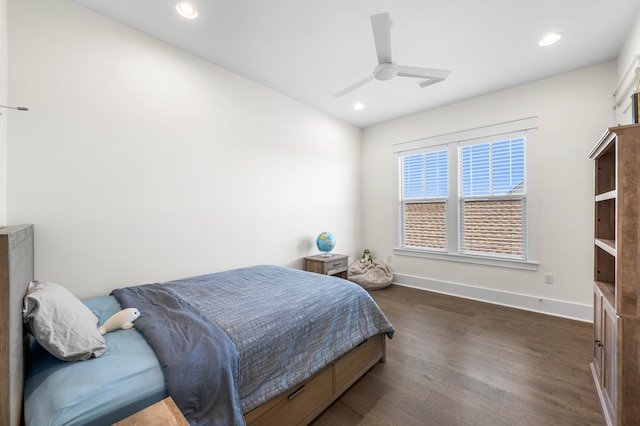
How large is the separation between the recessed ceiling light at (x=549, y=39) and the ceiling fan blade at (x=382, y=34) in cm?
159

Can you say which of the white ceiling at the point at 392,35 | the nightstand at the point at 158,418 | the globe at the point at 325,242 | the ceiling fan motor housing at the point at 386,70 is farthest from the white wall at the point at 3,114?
the globe at the point at 325,242

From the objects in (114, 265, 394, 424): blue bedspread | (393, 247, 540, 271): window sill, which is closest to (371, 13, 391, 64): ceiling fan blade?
(114, 265, 394, 424): blue bedspread

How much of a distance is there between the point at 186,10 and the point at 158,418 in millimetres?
2634

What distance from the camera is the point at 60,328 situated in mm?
1116

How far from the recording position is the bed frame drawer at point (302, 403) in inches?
54.2

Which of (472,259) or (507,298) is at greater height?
(472,259)

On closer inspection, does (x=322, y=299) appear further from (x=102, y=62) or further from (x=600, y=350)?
(x=102, y=62)

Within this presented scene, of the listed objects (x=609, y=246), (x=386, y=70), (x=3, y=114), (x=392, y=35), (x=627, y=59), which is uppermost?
(x=392, y=35)

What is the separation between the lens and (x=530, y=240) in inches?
129

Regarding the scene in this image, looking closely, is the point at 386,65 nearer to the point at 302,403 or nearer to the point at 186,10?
the point at 186,10

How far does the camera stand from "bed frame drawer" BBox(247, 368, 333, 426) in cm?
138

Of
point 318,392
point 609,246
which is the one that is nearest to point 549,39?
point 609,246

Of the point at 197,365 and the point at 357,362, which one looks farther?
the point at 357,362

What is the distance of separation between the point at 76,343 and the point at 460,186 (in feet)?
14.0
